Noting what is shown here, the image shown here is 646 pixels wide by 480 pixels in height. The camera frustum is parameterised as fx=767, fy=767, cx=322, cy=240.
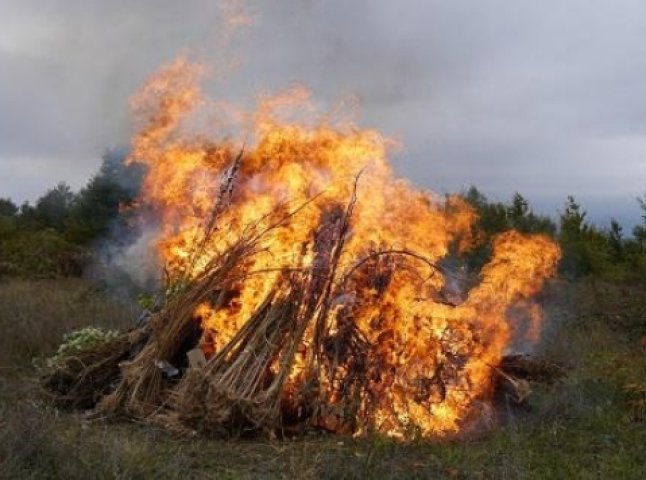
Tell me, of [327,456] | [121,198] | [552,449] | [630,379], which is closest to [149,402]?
[327,456]

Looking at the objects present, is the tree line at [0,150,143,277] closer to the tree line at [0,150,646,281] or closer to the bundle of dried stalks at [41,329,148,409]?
the tree line at [0,150,646,281]

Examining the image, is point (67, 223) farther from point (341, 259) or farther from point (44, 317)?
point (341, 259)

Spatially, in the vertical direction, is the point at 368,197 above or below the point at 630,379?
above

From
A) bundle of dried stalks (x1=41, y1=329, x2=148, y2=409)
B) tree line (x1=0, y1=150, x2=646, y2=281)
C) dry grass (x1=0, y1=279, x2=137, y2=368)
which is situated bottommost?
bundle of dried stalks (x1=41, y1=329, x2=148, y2=409)

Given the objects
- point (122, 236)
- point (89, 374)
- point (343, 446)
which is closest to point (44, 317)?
point (89, 374)

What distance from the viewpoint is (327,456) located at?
18.5 feet

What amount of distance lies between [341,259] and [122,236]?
16.7 meters

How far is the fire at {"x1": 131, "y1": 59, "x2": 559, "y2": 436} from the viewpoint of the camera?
7.04m

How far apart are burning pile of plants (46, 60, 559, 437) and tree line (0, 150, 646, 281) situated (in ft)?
22.2

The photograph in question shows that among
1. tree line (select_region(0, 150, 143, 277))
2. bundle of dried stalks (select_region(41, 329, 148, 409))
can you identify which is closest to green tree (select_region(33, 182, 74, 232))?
tree line (select_region(0, 150, 143, 277))

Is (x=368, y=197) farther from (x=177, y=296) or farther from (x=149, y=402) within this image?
(x=149, y=402)

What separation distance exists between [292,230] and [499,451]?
9.88 ft

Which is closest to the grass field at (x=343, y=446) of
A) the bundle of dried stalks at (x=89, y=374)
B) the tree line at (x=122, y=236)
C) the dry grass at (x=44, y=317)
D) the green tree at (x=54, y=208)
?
the dry grass at (x=44, y=317)

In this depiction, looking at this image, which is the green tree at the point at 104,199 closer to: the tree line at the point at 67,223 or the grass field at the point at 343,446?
the tree line at the point at 67,223
